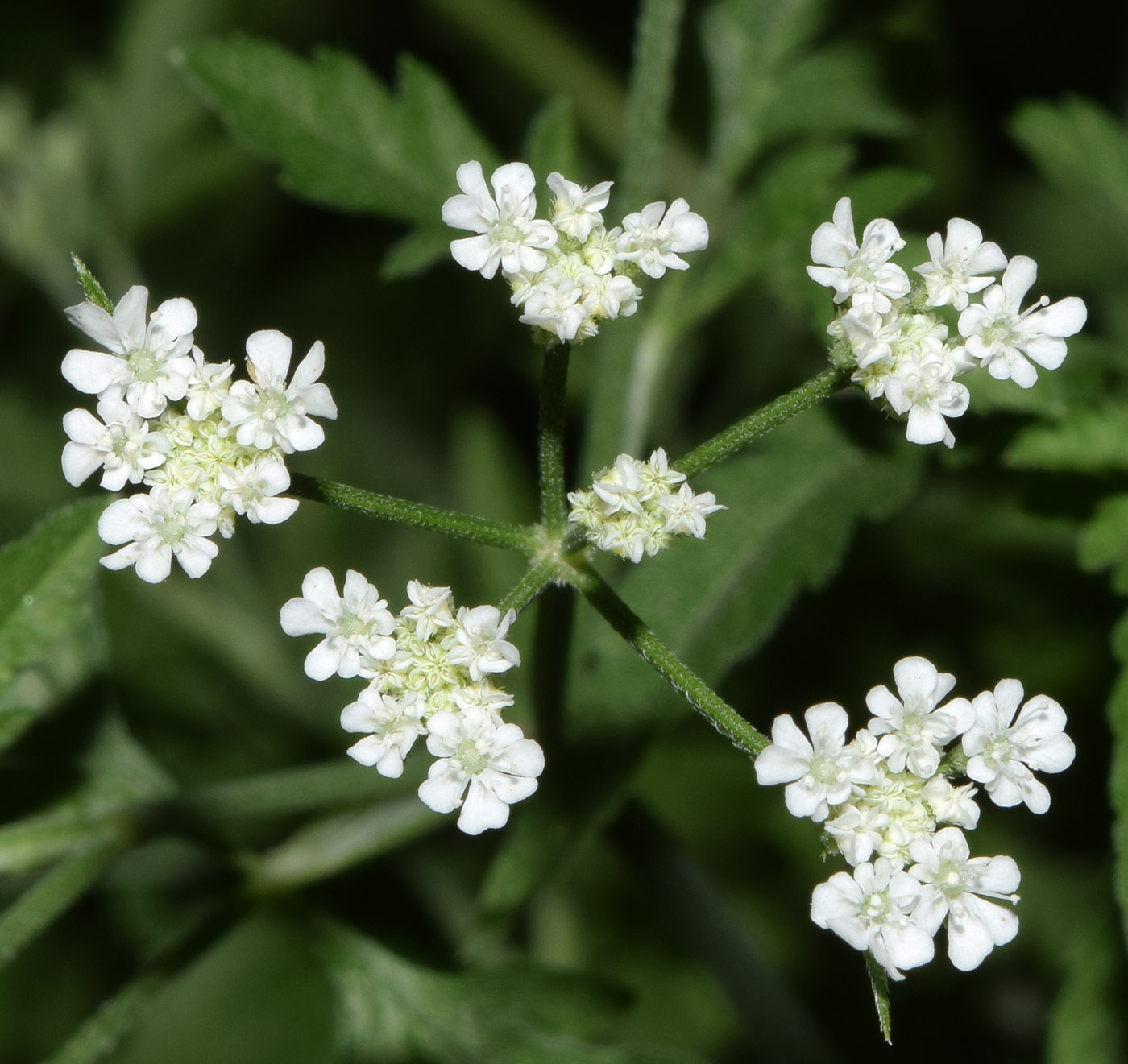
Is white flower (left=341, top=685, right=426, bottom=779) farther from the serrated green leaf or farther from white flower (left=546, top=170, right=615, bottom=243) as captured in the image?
the serrated green leaf

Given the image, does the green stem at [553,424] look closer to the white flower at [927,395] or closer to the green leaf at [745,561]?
the white flower at [927,395]

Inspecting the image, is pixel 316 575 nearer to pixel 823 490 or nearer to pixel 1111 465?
pixel 823 490

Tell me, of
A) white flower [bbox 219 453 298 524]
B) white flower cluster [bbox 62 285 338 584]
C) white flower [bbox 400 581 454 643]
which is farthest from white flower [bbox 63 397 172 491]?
white flower [bbox 400 581 454 643]

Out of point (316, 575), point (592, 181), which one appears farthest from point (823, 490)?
point (592, 181)

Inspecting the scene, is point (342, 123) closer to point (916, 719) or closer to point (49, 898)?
point (49, 898)

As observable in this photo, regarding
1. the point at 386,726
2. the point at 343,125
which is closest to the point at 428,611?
the point at 386,726
